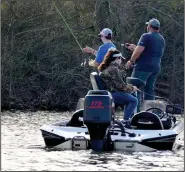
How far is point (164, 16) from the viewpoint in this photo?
1052 inches

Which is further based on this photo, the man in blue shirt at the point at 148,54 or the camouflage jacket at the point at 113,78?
Answer: the man in blue shirt at the point at 148,54

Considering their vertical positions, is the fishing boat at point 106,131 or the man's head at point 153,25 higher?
the man's head at point 153,25

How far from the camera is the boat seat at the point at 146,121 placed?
12.4 m

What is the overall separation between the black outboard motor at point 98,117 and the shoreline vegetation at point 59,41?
39.2 feet

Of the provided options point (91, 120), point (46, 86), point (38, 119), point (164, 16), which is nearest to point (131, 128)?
point (91, 120)

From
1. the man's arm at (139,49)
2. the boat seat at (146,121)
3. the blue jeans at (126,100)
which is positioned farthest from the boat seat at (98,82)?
the man's arm at (139,49)

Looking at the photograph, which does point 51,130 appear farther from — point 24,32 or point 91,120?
point 24,32

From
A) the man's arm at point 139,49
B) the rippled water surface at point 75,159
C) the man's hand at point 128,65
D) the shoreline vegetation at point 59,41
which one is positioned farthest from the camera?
the shoreline vegetation at point 59,41

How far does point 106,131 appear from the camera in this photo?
1146 centimetres

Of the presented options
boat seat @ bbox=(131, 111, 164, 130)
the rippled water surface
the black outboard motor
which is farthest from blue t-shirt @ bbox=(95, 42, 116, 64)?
the black outboard motor

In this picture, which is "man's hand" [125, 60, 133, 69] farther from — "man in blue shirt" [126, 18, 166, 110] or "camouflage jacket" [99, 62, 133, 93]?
"camouflage jacket" [99, 62, 133, 93]

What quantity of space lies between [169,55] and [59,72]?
4401mm

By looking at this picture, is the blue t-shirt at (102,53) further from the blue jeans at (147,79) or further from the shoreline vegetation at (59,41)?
the shoreline vegetation at (59,41)

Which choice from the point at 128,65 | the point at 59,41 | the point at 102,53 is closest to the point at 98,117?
the point at 102,53
